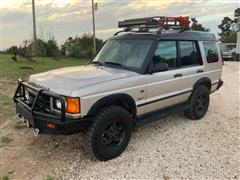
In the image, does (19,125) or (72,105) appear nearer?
(72,105)

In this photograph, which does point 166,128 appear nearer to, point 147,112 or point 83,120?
point 147,112

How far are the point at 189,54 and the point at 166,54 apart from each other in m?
0.82

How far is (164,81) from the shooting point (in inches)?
205

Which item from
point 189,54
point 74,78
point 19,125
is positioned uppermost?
point 189,54

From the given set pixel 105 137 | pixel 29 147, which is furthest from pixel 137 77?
pixel 29 147

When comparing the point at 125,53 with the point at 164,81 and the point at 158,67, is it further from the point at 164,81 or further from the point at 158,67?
the point at 164,81

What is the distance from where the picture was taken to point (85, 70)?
5.01 metres

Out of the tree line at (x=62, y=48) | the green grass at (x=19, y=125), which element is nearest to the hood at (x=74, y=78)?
the green grass at (x=19, y=125)

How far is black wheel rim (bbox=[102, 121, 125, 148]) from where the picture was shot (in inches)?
174

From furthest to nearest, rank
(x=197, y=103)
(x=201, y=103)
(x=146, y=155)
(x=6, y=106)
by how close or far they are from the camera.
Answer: (x=6, y=106) < (x=201, y=103) < (x=197, y=103) < (x=146, y=155)

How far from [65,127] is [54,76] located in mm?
1054

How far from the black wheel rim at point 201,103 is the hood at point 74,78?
2194mm

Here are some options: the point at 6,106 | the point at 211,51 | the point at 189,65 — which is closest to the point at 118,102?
the point at 189,65

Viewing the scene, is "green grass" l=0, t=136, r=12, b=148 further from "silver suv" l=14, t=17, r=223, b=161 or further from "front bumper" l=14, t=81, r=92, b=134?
"front bumper" l=14, t=81, r=92, b=134
